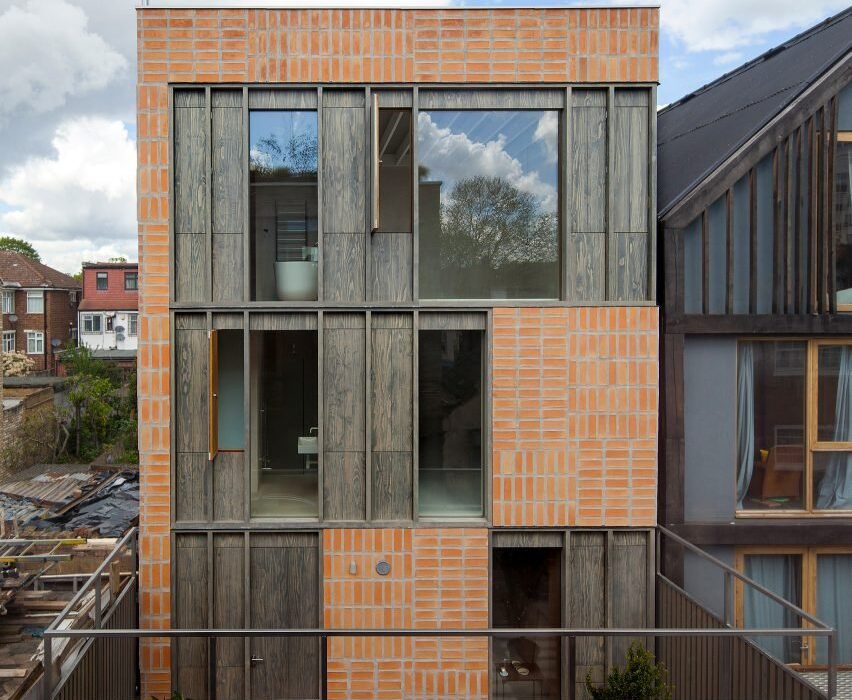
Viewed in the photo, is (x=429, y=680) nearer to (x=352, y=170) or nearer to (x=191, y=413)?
(x=191, y=413)

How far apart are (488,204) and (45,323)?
3754 cm

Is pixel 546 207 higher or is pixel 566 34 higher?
pixel 566 34

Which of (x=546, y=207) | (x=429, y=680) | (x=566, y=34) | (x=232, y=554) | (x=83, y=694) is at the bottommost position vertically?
(x=429, y=680)

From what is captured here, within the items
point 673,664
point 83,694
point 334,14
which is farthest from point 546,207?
point 83,694

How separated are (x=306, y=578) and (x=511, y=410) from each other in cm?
280

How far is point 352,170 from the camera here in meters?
6.78

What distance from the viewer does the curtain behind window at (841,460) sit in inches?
283

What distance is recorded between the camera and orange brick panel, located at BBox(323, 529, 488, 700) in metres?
6.75

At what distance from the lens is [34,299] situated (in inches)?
1446

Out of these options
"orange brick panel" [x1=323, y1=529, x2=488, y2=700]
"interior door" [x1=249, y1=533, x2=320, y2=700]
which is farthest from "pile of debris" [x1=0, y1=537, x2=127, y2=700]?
"orange brick panel" [x1=323, y1=529, x2=488, y2=700]

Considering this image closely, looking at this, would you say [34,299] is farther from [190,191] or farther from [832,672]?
[832,672]

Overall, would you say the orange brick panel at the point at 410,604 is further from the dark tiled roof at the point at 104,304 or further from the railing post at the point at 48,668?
the dark tiled roof at the point at 104,304

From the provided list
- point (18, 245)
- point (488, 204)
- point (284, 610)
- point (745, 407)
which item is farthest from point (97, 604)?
point (18, 245)

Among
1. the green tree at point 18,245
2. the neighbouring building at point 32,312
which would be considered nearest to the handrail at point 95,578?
the neighbouring building at point 32,312
